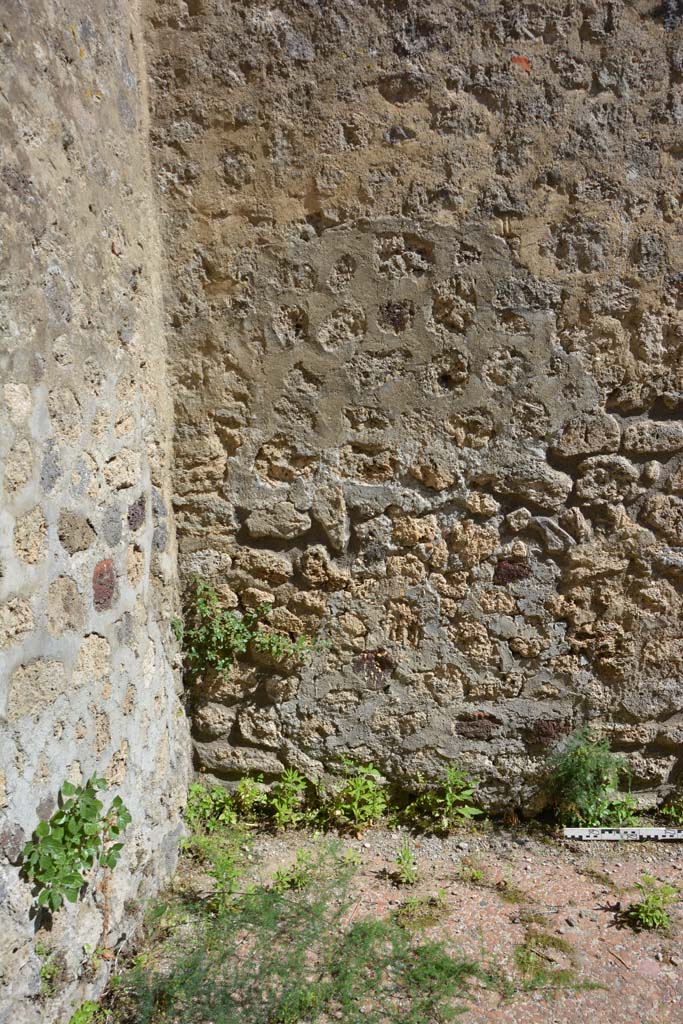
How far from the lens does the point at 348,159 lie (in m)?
2.65

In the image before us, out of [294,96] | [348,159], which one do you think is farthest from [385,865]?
[294,96]

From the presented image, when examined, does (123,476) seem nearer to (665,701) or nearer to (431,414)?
(431,414)

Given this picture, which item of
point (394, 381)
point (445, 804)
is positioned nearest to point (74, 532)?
point (394, 381)

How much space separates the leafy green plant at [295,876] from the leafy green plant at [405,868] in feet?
0.95

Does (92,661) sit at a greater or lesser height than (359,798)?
greater

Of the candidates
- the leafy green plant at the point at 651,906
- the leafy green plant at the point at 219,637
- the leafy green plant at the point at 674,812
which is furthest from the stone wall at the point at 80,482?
the leafy green plant at the point at 674,812

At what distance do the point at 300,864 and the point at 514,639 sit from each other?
1.05 metres

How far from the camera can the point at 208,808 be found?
2826 mm

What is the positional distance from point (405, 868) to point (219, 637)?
979 millimetres

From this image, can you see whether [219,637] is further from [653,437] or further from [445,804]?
[653,437]

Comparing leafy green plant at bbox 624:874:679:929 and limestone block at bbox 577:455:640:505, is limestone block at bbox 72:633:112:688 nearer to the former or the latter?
limestone block at bbox 577:455:640:505

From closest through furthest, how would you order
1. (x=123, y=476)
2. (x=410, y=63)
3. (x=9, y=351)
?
(x=9, y=351) → (x=123, y=476) → (x=410, y=63)

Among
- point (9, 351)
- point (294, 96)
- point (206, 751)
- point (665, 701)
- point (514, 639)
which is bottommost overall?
point (206, 751)

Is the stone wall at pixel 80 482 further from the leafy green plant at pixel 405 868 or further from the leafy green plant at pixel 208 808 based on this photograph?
the leafy green plant at pixel 405 868
